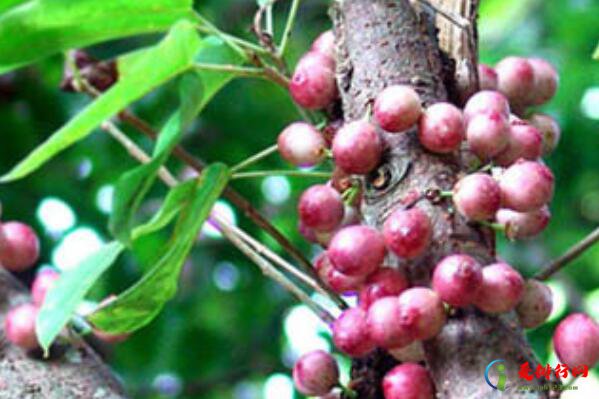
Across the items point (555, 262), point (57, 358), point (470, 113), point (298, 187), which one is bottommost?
point (298, 187)

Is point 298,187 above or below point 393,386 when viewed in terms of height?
below

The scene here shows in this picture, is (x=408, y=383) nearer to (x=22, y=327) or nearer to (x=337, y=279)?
(x=337, y=279)

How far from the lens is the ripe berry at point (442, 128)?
72 centimetres

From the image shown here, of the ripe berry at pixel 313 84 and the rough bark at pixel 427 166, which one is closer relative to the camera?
the rough bark at pixel 427 166

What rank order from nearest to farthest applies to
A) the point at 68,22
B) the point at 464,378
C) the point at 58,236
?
the point at 464,378, the point at 68,22, the point at 58,236

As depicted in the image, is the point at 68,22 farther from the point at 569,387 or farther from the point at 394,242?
the point at 569,387

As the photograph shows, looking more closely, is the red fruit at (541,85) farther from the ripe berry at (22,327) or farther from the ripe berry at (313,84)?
the ripe berry at (22,327)

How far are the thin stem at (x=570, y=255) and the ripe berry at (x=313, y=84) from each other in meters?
0.19

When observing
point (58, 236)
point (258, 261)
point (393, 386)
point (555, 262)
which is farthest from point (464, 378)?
point (58, 236)

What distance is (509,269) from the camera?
696 mm

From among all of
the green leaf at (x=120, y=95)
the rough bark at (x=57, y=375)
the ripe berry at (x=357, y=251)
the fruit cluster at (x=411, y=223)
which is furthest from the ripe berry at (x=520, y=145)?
the rough bark at (x=57, y=375)

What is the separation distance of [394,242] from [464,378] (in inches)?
3.6

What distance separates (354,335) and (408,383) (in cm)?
5

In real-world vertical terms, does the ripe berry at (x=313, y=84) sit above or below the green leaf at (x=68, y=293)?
above
